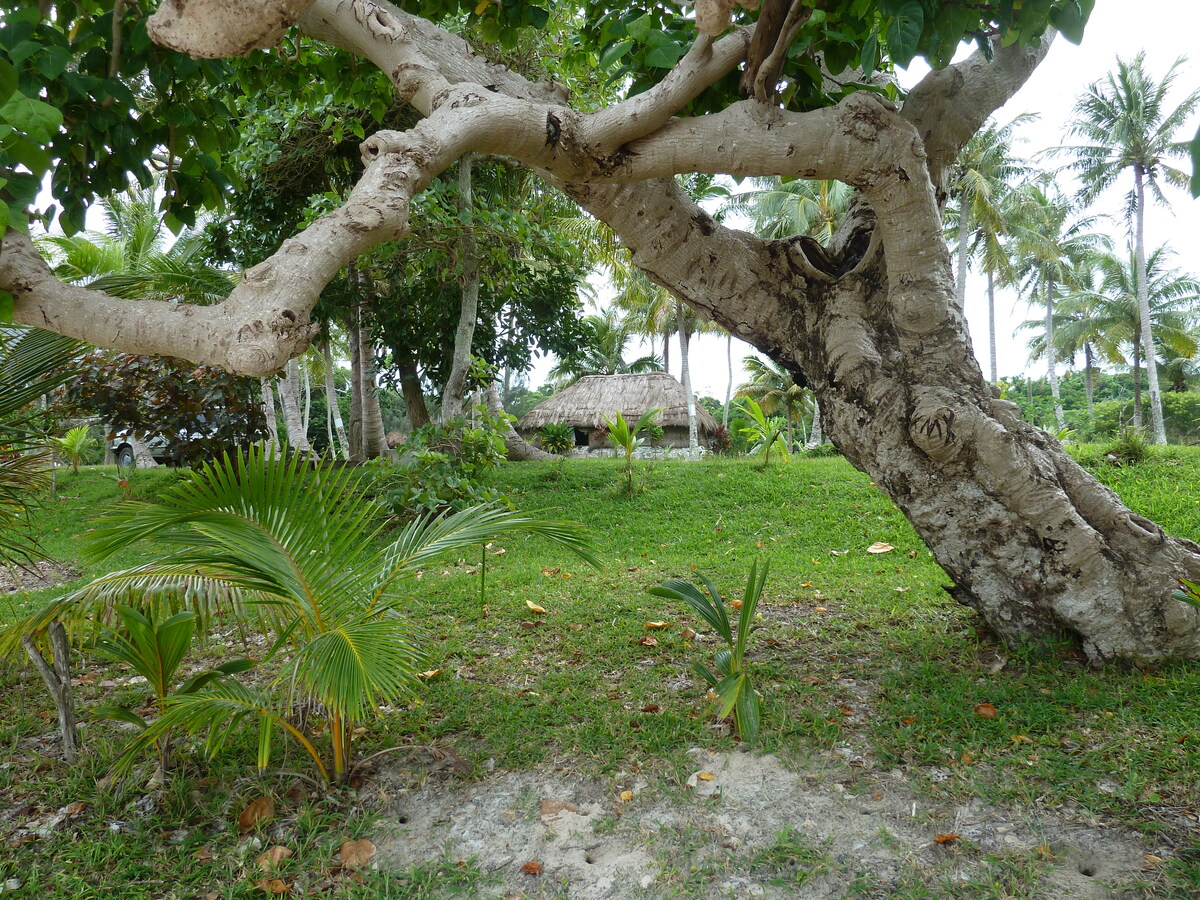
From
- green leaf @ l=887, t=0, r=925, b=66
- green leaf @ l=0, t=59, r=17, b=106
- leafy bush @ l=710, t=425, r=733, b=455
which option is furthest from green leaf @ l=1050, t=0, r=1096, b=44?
leafy bush @ l=710, t=425, r=733, b=455

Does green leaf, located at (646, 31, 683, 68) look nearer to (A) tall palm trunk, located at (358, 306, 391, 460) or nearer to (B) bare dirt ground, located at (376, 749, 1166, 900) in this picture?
(B) bare dirt ground, located at (376, 749, 1166, 900)

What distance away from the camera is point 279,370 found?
1995 millimetres

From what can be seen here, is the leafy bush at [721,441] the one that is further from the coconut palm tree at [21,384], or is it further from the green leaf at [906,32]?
the green leaf at [906,32]

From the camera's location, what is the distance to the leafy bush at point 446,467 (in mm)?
7598

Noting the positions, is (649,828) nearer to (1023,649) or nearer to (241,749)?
(241,749)

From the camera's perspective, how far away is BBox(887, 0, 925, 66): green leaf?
7.84 feet

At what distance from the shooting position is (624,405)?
71.3 ft

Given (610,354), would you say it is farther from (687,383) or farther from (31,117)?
(31,117)

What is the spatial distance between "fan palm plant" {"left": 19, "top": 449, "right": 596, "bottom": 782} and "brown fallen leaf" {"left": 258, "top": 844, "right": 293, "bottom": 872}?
1.07 ft

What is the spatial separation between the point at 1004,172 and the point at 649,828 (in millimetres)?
30430

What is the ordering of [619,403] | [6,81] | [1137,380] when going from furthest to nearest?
[1137,380], [619,403], [6,81]

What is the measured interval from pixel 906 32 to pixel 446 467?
6.22 meters

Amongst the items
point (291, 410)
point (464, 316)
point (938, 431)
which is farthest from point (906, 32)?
point (291, 410)

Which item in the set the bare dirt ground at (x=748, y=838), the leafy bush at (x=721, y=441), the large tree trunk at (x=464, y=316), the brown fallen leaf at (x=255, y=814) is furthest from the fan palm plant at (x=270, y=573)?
the leafy bush at (x=721, y=441)
